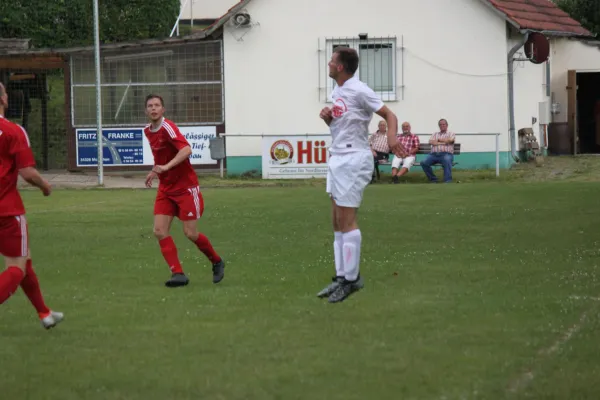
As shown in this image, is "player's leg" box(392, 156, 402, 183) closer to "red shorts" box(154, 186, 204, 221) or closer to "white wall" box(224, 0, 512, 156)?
"white wall" box(224, 0, 512, 156)

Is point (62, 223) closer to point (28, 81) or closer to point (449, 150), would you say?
point (449, 150)

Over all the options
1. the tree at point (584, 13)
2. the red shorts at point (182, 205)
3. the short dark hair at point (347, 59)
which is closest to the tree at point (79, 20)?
the tree at point (584, 13)

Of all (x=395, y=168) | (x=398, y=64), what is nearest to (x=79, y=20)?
(x=398, y=64)

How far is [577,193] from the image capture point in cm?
2247

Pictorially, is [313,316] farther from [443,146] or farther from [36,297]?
[443,146]

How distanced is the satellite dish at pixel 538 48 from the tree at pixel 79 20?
75.0 ft

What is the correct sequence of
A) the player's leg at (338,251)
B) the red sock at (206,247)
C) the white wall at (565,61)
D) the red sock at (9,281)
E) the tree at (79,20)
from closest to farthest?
1. the red sock at (9,281)
2. the player's leg at (338,251)
3. the red sock at (206,247)
4. the white wall at (565,61)
5. the tree at (79,20)

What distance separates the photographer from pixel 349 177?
9.91m

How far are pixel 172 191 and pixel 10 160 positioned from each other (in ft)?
10.7

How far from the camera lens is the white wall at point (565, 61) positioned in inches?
1422

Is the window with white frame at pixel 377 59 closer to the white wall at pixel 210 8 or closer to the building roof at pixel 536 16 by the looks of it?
the building roof at pixel 536 16

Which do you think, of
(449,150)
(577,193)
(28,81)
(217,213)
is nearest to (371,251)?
(217,213)

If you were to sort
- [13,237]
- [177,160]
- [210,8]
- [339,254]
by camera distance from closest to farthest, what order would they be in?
[13,237] → [339,254] → [177,160] → [210,8]

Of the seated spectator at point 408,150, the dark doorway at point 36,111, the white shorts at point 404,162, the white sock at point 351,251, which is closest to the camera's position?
the white sock at point 351,251
